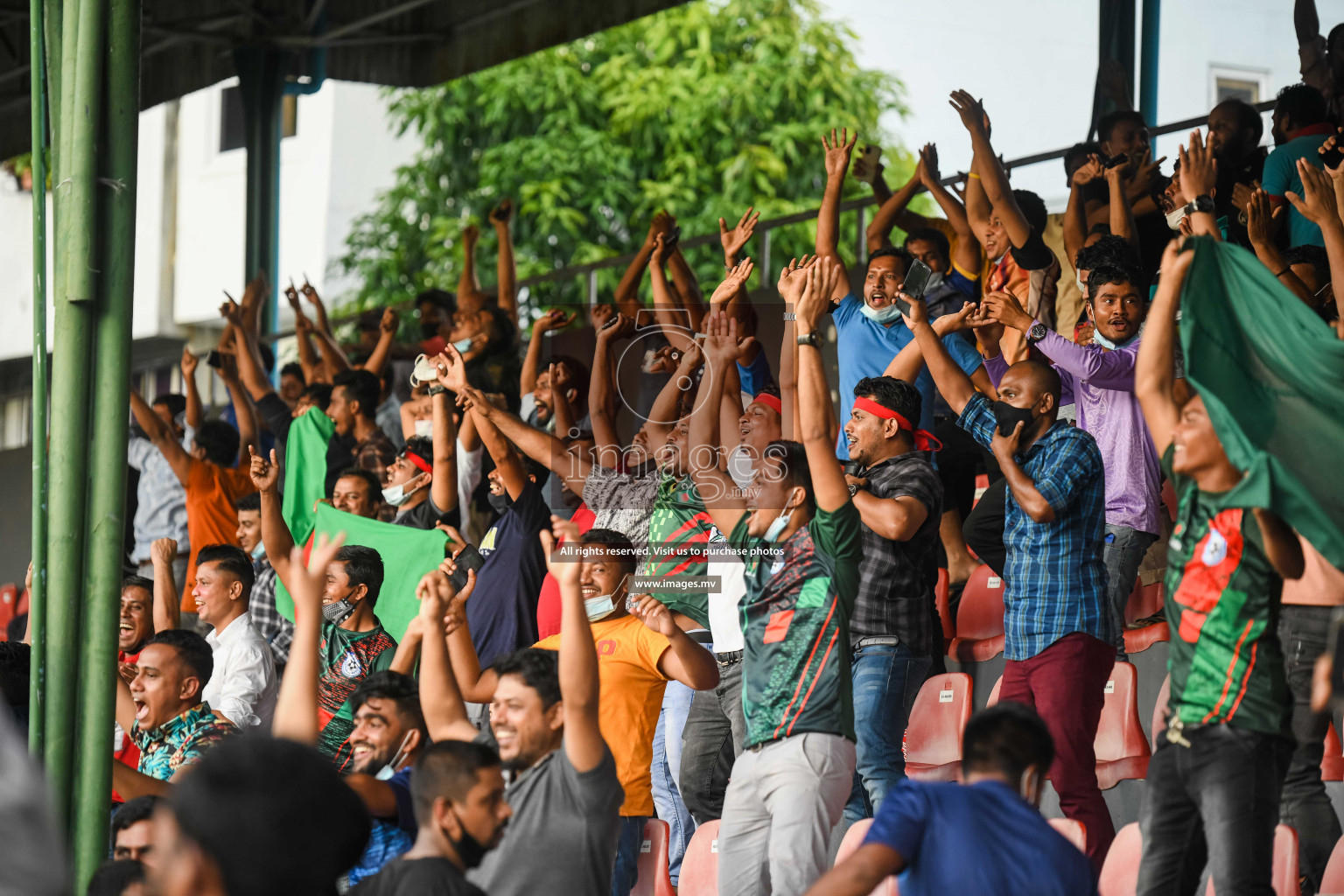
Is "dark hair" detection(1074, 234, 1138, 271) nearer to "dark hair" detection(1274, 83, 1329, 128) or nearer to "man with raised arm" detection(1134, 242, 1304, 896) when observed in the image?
"dark hair" detection(1274, 83, 1329, 128)

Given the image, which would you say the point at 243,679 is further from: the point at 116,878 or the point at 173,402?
the point at 173,402

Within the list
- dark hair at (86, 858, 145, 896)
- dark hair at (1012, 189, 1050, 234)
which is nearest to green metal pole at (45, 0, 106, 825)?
dark hair at (86, 858, 145, 896)

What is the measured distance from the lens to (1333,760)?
4.90 metres

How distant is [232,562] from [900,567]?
2.83 m

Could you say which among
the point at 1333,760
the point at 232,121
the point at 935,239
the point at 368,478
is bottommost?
the point at 1333,760

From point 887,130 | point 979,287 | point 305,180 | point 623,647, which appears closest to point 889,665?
point 623,647

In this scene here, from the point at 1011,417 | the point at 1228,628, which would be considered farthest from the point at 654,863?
the point at 1228,628

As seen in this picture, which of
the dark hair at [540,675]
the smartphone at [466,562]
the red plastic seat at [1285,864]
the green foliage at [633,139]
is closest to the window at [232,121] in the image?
the green foliage at [633,139]

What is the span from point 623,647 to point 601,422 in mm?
1429

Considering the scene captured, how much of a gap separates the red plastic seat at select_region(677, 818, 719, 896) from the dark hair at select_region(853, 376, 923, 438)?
57.3 inches

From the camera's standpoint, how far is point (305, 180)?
22.8 meters

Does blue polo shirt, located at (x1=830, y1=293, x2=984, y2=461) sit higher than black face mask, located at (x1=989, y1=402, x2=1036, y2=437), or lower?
higher

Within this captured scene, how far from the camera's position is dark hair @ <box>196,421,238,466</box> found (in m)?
8.74

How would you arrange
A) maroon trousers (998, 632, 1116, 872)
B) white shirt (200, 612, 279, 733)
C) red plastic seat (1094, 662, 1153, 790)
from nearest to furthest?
maroon trousers (998, 632, 1116, 872) → red plastic seat (1094, 662, 1153, 790) → white shirt (200, 612, 279, 733)
